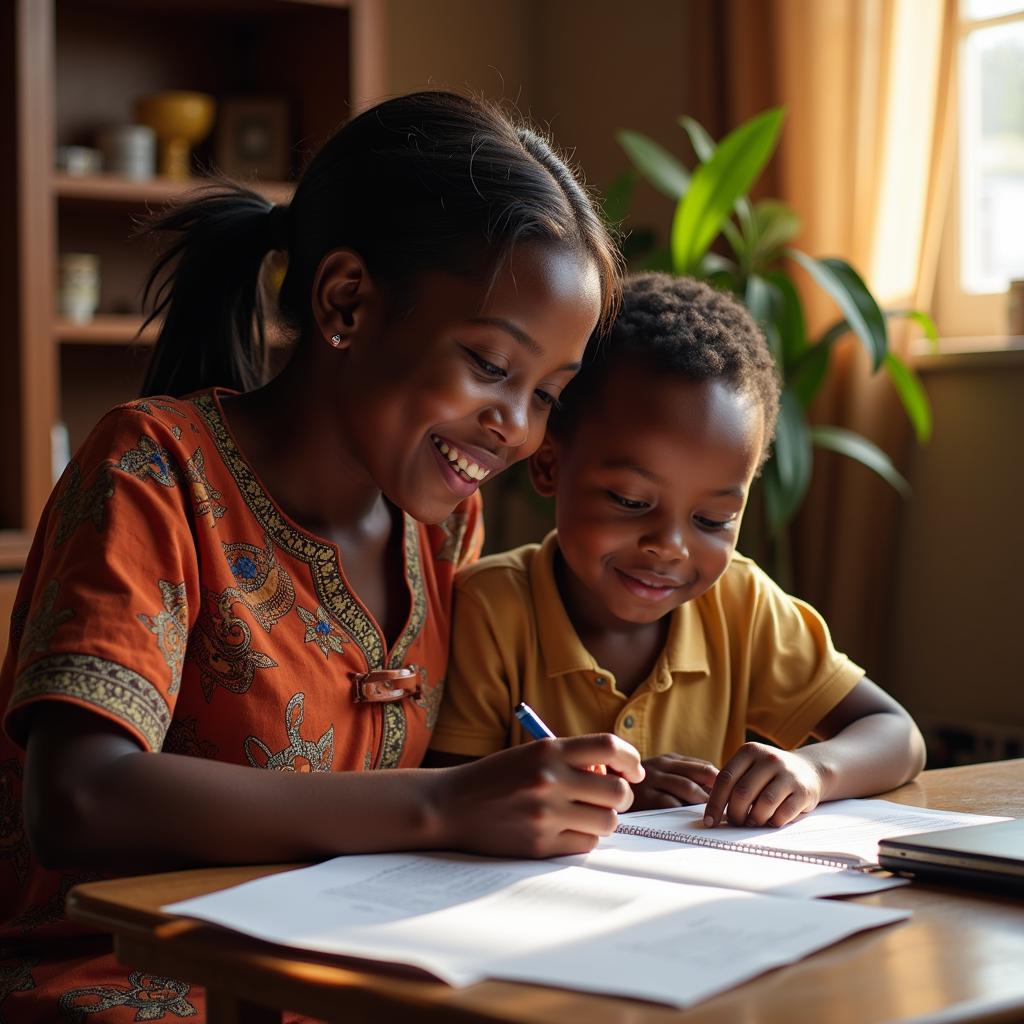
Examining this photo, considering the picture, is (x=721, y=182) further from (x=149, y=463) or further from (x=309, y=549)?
(x=149, y=463)

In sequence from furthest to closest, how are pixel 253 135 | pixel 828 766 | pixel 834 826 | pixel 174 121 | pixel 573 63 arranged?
pixel 573 63 → pixel 253 135 → pixel 174 121 → pixel 828 766 → pixel 834 826

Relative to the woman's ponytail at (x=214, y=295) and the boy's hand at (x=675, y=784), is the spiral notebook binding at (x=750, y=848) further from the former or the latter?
the woman's ponytail at (x=214, y=295)

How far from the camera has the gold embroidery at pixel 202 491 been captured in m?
1.15

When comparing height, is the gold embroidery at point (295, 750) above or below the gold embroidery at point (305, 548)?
below

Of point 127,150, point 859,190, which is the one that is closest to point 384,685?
point 859,190

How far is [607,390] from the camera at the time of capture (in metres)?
1.46

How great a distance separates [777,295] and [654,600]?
1603 mm

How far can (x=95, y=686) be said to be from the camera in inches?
37.8

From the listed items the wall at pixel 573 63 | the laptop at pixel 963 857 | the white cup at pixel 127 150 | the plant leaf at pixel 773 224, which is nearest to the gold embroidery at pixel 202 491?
the laptop at pixel 963 857

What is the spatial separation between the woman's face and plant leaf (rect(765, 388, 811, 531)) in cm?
157

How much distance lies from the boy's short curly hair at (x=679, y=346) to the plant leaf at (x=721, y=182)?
1330 millimetres

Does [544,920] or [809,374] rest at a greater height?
[809,374]

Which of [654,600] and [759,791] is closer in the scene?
[759,791]

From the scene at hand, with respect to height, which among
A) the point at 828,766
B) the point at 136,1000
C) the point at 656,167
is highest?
the point at 656,167
